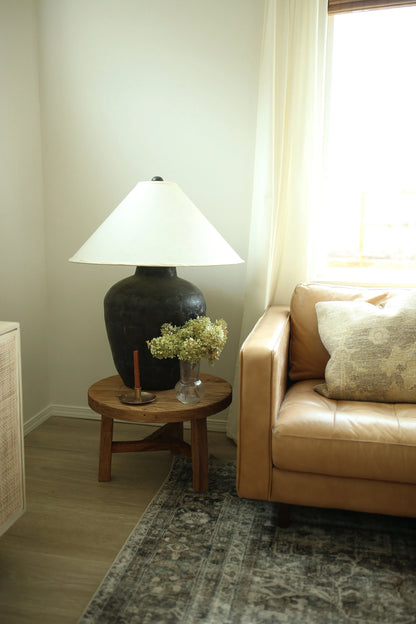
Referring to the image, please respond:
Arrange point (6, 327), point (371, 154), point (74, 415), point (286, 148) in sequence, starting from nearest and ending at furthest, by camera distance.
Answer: point (6, 327)
point (286, 148)
point (371, 154)
point (74, 415)

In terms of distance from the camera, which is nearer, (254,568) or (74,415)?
(254,568)

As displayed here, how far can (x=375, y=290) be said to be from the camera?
242cm

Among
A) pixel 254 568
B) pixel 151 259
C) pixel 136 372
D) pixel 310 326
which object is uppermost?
pixel 151 259

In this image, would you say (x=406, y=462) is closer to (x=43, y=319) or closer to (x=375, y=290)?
(x=375, y=290)

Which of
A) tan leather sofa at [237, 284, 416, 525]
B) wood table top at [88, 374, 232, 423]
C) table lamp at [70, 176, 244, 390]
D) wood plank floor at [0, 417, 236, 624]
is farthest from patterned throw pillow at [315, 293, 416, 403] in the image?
wood plank floor at [0, 417, 236, 624]

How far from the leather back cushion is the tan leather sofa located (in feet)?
0.99

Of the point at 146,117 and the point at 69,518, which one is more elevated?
the point at 146,117

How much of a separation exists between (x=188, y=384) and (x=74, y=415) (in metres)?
1.13

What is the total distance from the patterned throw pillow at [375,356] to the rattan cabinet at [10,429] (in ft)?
3.66

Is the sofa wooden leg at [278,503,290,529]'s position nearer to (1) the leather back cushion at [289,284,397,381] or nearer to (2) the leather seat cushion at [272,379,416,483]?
(2) the leather seat cushion at [272,379,416,483]

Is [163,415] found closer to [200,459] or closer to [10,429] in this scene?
[200,459]

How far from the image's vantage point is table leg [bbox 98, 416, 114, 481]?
7.51 feet

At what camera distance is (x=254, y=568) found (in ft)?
5.79

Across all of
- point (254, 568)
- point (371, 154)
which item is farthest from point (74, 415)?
point (371, 154)
